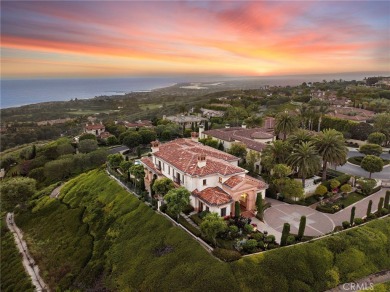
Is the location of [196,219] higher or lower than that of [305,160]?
lower

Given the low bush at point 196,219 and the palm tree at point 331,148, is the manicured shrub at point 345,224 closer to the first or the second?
the palm tree at point 331,148

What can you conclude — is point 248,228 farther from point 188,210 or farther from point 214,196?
Answer: point 188,210

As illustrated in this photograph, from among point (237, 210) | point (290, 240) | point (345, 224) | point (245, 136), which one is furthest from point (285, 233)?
point (245, 136)

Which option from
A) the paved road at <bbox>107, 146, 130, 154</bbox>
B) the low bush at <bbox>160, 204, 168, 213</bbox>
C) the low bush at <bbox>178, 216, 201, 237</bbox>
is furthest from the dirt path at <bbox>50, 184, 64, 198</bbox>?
the low bush at <bbox>178, 216, 201, 237</bbox>

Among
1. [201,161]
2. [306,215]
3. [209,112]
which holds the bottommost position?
[209,112]

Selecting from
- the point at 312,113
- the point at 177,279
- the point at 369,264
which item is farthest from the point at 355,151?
the point at 177,279

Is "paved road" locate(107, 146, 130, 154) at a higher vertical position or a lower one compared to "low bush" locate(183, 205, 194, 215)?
lower

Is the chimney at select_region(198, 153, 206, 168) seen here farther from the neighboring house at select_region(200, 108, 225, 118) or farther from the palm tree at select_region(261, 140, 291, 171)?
the neighboring house at select_region(200, 108, 225, 118)
